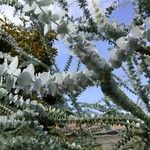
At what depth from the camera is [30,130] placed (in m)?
1.07

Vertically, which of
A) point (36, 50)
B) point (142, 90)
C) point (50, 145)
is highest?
point (36, 50)

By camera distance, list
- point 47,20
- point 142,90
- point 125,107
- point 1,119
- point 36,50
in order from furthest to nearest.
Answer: point 36,50, point 142,90, point 1,119, point 125,107, point 47,20

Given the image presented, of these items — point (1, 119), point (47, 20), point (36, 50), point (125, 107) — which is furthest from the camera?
point (36, 50)

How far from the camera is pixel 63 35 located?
2.39 feet

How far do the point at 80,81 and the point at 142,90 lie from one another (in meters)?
0.62

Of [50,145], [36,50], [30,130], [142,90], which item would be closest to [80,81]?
[50,145]

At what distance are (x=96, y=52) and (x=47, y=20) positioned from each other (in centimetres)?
9

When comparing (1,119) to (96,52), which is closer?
(96,52)

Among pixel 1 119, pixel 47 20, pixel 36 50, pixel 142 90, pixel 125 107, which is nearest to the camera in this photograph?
pixel 47 20

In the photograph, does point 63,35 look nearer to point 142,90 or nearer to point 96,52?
point 96,52

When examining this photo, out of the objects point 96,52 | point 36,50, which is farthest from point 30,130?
point 36,50

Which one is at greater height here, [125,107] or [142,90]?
[142,90]

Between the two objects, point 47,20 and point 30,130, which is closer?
point 47,20

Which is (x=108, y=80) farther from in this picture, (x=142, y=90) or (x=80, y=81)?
(x=142, y=90)
